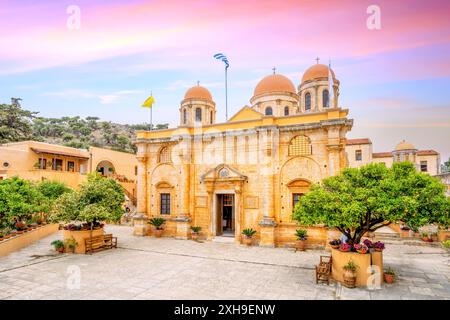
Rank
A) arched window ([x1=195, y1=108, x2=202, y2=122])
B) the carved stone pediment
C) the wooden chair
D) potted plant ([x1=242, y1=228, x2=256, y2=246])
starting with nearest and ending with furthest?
the wooden chair, potted plant ([x1=242, y1=228, x2=256, y2=246]), the carved stone pediment, arched window ([x1=195, y1=108, x2=202, y2=122])

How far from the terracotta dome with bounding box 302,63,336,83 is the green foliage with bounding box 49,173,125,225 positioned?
18.9 metres

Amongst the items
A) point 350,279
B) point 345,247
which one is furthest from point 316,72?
point 350,279

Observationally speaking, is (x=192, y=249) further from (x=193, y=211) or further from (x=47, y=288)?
(x=47, y=288)

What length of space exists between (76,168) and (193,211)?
23.3 meters

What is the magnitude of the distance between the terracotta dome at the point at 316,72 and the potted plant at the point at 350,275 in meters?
18.7

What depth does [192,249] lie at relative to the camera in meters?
17.9

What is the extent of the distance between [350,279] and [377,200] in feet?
10.3

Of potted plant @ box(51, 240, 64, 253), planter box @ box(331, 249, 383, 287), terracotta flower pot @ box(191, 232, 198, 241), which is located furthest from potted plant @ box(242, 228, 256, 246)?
potted plant @ box(51, 240, 64, 253)

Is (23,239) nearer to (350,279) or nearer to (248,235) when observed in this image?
(248,235)

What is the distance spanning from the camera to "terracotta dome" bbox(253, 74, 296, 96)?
26266 millimetres

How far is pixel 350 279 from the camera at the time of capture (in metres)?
10.7

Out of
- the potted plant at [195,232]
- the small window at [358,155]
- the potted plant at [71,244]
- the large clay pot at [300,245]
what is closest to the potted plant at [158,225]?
the potted plant at [195,232]

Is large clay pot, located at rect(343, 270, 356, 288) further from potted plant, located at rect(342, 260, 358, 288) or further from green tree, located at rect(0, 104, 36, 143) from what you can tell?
green tree, located at rect(0, 104, 36, 143)
